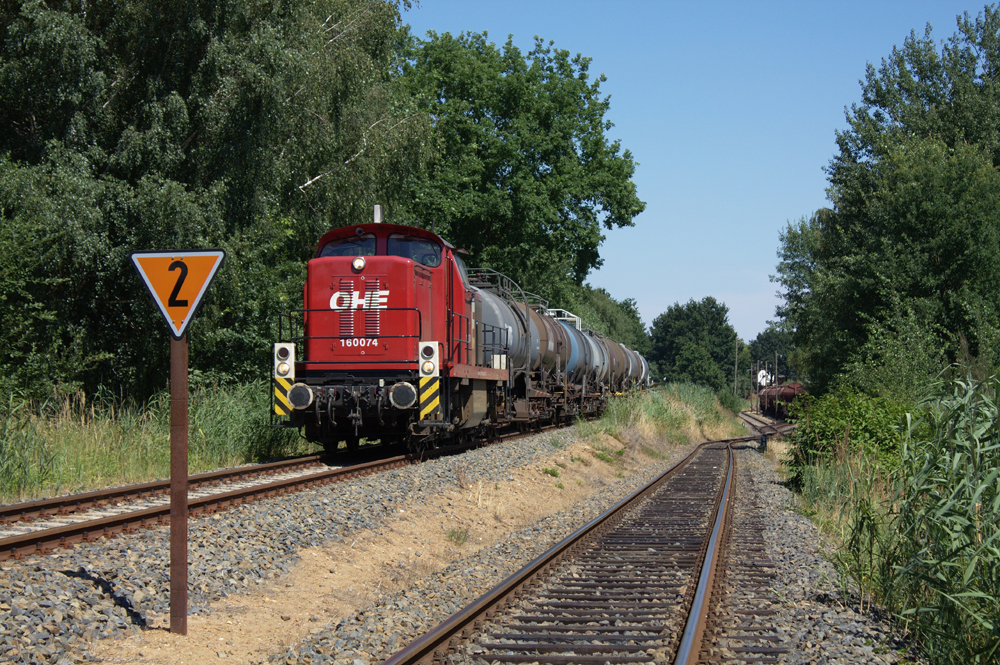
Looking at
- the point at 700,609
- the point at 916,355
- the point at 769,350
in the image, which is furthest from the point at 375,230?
the point at 769,350

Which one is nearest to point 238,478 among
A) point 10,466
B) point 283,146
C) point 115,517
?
point 10,466

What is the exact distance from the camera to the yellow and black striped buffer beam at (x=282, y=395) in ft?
42.5

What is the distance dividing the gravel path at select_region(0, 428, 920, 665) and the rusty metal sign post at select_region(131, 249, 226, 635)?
0.73 meters

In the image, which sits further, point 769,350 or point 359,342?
point 769,350

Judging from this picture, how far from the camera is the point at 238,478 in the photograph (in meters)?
11.2

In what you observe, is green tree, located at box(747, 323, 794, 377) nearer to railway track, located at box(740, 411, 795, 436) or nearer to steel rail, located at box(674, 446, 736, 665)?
railway track, located at box(740, 411, 795, 436)

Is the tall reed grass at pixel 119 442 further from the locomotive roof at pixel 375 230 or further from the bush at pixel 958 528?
the bush at pixel 958 528

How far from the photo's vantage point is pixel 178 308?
5977mm

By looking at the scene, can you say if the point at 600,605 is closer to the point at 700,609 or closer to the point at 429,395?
the point at 700,609

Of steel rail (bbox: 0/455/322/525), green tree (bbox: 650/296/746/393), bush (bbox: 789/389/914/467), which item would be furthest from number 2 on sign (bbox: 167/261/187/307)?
green tree (bbox: 650/296/746/393)

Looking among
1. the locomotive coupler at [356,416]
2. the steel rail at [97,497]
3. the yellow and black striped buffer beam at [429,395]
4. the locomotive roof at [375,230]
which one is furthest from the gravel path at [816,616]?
the locomotive roof at [375,230]

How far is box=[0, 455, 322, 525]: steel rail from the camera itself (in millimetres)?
7930

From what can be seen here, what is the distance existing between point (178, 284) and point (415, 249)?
800 centimetres

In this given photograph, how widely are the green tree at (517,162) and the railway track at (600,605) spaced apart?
80.7 ft
